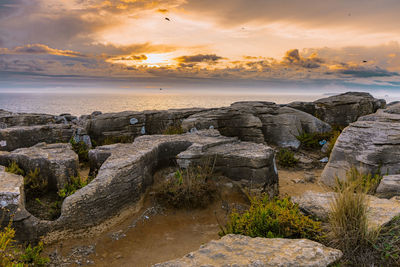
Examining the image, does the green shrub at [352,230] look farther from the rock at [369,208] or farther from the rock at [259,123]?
the rock at [259,123]

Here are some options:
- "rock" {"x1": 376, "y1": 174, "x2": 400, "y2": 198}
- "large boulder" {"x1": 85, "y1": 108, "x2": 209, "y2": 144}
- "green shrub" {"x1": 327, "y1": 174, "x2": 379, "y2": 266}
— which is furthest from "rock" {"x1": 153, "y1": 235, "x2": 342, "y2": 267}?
"large boulder" {"x1": 85, "y1": 108, "x2": 209, "y2": 144}

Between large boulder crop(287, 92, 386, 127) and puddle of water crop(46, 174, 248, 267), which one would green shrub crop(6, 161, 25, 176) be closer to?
puddle of water crop(46, 174, 248, 267)

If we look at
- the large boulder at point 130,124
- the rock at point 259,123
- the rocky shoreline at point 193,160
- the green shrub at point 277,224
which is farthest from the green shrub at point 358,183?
the large boulder at point 130,124

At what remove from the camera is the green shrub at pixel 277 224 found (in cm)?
396

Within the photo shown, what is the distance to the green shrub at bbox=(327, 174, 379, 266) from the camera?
3453 mm

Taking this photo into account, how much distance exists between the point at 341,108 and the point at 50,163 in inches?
632

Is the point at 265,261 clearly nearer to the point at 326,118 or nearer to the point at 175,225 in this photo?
the point at 175,225

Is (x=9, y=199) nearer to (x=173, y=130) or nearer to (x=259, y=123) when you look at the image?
(x=173, y=130)

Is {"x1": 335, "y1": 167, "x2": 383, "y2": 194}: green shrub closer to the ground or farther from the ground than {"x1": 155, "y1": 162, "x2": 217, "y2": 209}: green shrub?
farther from the ground

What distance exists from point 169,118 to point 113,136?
9.75 feet

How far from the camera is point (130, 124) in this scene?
43.5ft

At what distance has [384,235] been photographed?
368cm

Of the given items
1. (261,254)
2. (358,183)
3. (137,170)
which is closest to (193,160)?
(137,170)

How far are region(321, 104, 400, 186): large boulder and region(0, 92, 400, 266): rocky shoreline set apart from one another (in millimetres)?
27
